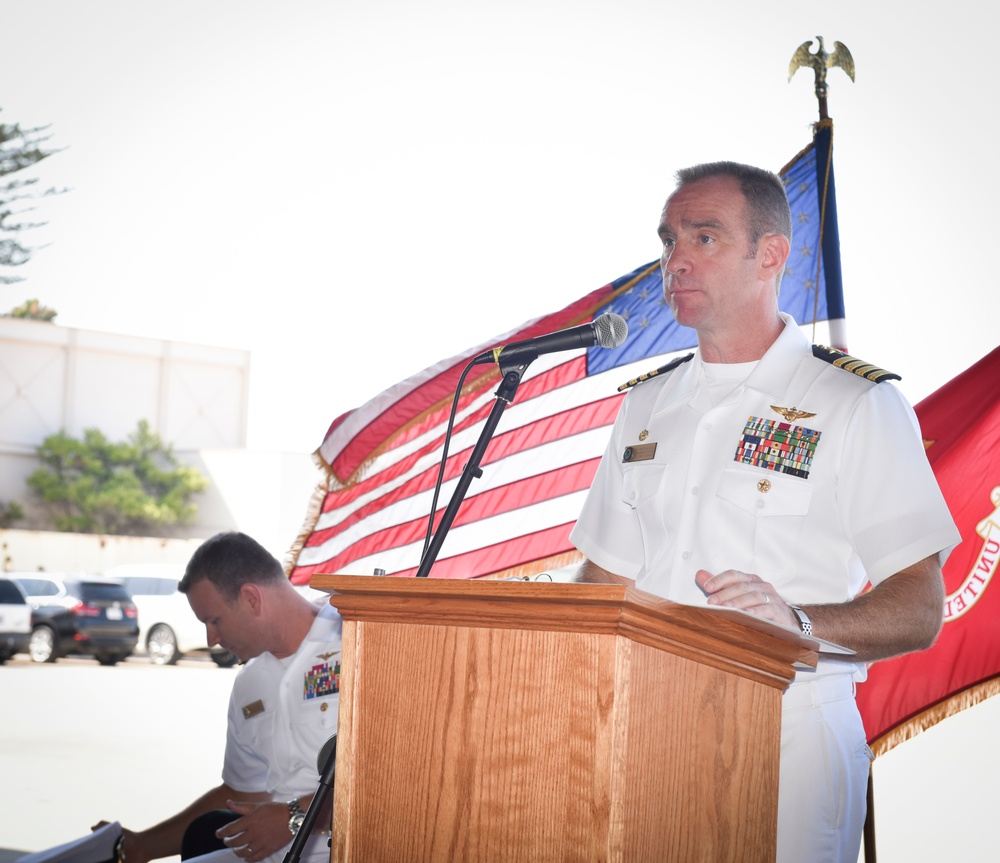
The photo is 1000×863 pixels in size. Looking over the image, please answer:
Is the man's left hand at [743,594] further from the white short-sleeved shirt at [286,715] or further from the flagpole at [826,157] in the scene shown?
the flagpole at [826,157]

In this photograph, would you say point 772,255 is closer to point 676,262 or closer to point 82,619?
point 676,262

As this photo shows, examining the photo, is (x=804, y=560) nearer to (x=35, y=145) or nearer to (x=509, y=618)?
(x=509, y=618)

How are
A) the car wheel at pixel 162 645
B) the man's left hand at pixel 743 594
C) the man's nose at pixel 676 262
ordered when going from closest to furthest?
the man's left hand at pixel 743 594 → the man's nose at pixel 676 262 → the car wheel at pixel 162 645

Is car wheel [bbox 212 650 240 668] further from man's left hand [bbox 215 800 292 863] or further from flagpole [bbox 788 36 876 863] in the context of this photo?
flagpole [bbox 788 36 876 863]

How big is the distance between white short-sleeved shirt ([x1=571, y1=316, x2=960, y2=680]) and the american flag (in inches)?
73.5

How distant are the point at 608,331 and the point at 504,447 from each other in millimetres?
2382

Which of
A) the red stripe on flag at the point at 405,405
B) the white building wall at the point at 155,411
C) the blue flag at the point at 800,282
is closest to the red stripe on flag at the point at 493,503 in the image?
the red stripe on flag at the point at 405,405

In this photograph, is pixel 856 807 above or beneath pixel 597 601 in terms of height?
beneath

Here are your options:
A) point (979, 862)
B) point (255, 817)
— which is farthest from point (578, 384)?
point (979, 862)

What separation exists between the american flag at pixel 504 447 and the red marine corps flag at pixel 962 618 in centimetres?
77

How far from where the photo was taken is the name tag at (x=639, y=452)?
2051 mm

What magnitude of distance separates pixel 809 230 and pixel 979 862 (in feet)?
12.3

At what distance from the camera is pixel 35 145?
20781mm

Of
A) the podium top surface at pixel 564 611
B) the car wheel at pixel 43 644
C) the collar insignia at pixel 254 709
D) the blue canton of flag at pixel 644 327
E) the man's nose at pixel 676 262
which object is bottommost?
the car wheel at pixel 43 644
